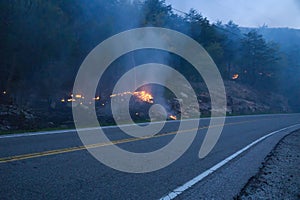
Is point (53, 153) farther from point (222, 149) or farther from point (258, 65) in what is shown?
point (258, 65)

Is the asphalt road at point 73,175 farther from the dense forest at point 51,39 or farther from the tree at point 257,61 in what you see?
the tree at point 257,61

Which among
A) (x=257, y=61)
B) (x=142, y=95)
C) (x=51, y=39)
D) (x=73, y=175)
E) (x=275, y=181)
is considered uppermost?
(x=257, y=61)

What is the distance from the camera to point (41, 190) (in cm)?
415

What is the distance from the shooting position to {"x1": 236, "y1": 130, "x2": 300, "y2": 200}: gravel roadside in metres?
4.81

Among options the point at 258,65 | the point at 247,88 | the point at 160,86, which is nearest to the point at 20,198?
the point at 160,86

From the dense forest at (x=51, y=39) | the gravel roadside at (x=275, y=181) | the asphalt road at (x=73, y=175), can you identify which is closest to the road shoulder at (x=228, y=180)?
the gravel roadside at (x=275, y=181)

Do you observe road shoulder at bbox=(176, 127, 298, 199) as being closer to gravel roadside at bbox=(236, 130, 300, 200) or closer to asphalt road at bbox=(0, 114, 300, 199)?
gravel roadside at bbox=(236, 130, 300, 200)

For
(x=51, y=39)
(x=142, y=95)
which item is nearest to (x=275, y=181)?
(x=51, y=39)

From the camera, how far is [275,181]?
569cm

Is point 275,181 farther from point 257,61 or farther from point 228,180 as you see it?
point 257,61

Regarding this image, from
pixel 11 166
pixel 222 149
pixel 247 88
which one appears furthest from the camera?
pixel 247 88

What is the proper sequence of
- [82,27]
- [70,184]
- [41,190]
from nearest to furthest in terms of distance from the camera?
[41,190]
[70,184]
[82,27]

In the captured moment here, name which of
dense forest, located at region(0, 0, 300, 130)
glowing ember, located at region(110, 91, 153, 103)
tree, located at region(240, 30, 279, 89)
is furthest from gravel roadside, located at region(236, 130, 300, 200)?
tree, located at region(240, 30, 279, 89)

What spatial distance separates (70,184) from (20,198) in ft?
2.82
